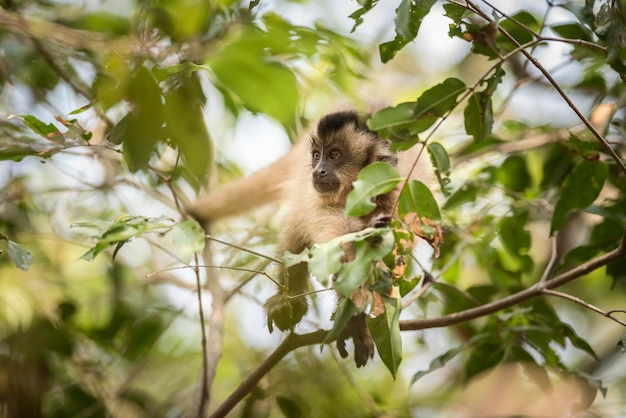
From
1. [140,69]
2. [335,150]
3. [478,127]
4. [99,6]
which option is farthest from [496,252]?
[140,69]

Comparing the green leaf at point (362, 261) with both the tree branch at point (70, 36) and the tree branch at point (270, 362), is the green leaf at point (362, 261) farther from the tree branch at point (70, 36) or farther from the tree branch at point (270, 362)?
the tree branch at point (70, 36)

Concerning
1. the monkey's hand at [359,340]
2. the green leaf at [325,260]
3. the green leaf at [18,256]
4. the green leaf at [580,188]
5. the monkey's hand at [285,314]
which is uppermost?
the green leaf at [325,260]

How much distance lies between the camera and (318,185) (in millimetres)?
2754

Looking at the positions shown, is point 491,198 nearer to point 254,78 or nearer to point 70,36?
point 70,36

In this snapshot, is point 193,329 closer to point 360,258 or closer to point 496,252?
point 496,252

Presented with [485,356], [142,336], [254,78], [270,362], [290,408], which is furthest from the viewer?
[142,336]

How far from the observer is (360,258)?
1.30 metres

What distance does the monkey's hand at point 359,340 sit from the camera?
1957 mm

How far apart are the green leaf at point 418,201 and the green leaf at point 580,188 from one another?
2.62 ft

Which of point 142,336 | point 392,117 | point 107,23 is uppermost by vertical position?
point 392,117

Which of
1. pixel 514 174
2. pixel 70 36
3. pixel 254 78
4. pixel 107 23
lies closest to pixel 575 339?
pixel 514 174

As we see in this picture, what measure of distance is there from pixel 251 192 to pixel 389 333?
1825mm

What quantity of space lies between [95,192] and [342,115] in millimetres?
1188

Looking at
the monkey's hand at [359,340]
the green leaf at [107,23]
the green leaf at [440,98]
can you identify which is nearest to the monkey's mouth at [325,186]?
the monkey's hand at [359,340]
